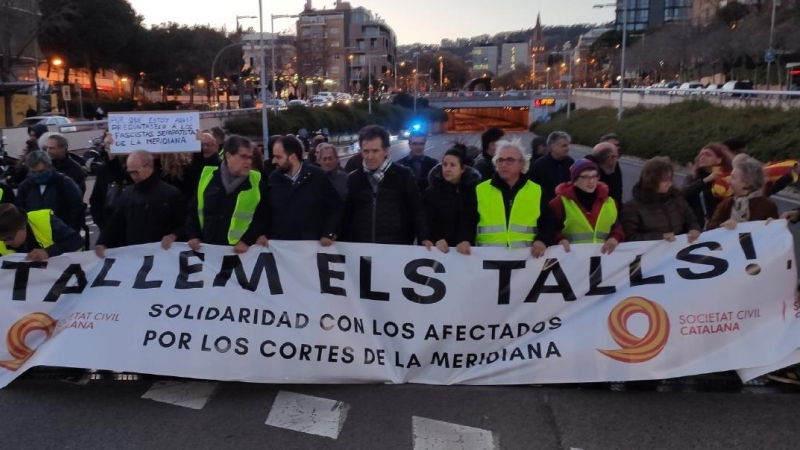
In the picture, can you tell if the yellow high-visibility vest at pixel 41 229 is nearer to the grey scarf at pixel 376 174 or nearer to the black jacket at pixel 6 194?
the black jacket at pixel 6 194

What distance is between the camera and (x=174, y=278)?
17.7ft

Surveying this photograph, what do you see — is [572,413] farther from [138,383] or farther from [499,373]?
[138,383]

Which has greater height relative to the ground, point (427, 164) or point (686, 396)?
point (427, 164)

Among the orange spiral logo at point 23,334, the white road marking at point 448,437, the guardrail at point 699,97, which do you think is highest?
the guardrail at point 699,97

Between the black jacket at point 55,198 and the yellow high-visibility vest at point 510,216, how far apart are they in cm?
394

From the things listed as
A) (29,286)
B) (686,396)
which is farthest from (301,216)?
(686,396)

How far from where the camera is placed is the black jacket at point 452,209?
5684 millimetres

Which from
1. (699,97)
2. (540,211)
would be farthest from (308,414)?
(699,97)

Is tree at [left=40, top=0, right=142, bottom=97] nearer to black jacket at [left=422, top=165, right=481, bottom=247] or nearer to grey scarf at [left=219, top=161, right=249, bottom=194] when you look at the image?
grey scarf at [left=219, top=161, right=249, bottom=194]

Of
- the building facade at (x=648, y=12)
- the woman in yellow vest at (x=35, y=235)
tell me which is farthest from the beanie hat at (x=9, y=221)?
the building facade at (x=648, y=12)

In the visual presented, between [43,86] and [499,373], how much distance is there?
176ft

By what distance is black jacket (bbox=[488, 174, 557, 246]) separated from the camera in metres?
5.38

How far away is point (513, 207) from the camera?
213 inches

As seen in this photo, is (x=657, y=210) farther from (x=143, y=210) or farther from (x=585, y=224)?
(x=143, y=210)
